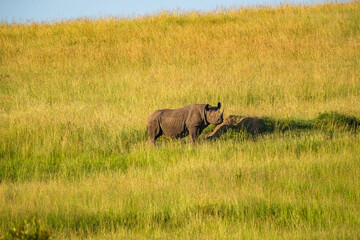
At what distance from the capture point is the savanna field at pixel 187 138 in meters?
5.48

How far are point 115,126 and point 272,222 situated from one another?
5.27m

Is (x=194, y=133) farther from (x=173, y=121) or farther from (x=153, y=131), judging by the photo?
(x=153, y=131)

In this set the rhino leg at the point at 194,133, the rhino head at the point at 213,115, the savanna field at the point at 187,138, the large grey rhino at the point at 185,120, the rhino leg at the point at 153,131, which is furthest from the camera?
the rhino leg at the point at 153,131

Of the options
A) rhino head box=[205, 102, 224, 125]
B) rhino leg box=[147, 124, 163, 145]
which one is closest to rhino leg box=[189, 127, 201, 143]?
rhino head box=[205, 102, 224, 125]

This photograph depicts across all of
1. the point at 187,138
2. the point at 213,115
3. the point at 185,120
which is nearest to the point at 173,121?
the point at 185,120

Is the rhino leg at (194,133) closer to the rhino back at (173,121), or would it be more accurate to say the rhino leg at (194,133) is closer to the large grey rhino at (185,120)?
the large grey rhino at (185,120)

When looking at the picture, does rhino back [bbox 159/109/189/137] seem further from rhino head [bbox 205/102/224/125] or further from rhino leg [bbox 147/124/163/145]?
rhino head [bbox 205/102/224/125]

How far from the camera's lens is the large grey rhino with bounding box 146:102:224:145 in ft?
27.0

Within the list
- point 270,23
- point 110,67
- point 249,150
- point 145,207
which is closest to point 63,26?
point 110,67

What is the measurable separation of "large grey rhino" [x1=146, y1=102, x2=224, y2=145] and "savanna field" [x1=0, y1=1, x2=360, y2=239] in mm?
312

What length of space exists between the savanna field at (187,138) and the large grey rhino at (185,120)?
31 centimetres

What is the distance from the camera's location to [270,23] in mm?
19922

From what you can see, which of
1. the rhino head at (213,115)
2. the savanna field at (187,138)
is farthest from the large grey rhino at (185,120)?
the savanna field at (187,138)

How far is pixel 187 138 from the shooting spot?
9664mm
